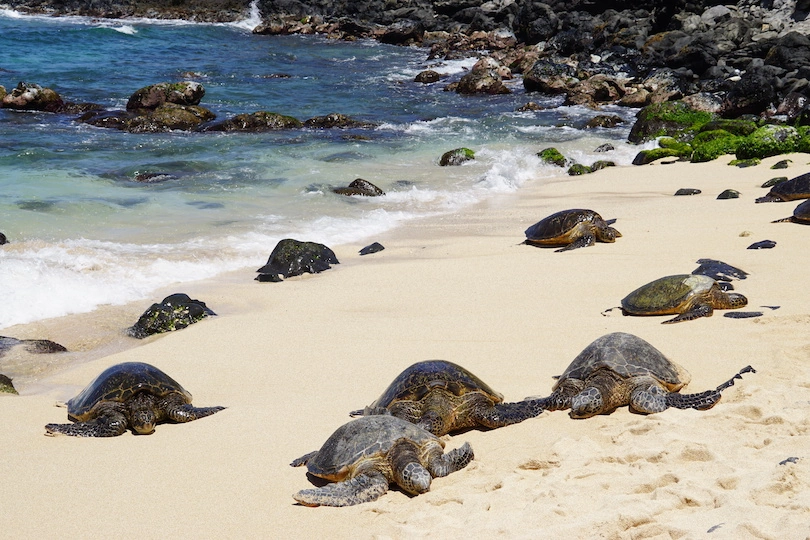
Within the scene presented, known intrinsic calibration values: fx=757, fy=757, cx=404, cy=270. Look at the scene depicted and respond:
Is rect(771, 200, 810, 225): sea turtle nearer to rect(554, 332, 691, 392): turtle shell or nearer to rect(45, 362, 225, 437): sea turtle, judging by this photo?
rect(554, 332, 691, 392): turtle shell

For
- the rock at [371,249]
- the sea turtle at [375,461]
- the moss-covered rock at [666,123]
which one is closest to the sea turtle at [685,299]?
the sea turtle at [375,461]

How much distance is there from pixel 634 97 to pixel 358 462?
22712 mm

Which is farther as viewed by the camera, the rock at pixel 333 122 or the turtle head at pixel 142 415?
the rock at pixel 333 122

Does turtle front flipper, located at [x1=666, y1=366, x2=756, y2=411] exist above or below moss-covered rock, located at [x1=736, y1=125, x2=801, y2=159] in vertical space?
below

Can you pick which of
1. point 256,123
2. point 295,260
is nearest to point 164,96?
point 256,123

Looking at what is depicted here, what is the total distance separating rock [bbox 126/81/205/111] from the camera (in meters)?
21.8

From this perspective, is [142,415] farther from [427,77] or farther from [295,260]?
[427,77]

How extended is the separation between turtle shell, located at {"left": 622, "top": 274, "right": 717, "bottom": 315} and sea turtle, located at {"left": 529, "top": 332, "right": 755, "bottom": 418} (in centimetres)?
138

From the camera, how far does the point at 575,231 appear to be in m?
9.48

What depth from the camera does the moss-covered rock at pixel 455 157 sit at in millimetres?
16203

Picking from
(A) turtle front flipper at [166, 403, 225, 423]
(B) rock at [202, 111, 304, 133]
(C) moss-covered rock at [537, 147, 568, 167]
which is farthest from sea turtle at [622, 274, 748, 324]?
(B) rock at [202, 111, 304, 133]

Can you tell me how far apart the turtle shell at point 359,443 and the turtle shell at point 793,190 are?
8.12 meters

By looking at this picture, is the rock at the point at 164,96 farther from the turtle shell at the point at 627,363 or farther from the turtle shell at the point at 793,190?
the turtle shell at the point at 627,363

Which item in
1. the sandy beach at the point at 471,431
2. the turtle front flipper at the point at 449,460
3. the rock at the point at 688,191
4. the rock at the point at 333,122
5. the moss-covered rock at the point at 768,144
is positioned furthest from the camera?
the rock at the point at 333,122
